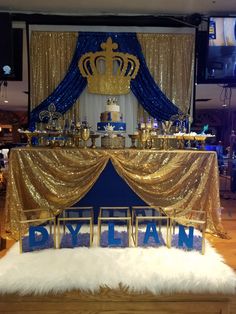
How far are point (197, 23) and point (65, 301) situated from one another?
13.1ft

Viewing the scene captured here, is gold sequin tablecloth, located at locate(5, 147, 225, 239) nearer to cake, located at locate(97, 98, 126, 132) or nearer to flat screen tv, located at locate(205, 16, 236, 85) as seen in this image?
cake, located at locate(97, 98, 126, 132)

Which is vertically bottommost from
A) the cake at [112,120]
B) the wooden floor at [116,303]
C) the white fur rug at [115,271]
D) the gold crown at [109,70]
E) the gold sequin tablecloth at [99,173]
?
the wooden floor at [116,303]

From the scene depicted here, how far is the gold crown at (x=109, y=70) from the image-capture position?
408 cm

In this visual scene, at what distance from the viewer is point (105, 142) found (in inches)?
143

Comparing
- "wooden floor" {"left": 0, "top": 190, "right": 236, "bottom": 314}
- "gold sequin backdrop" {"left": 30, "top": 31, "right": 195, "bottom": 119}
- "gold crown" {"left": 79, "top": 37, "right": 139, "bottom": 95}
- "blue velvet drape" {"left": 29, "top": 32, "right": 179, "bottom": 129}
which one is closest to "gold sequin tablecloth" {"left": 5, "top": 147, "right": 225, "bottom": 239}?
"blue velvet drape" {"left": 29, "top": 32, "right": 179, "bottom": 129}

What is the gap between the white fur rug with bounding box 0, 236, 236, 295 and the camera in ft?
6.76

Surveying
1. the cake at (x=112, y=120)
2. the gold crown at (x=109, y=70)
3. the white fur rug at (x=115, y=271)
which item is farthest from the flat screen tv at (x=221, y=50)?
the white fur rug at (x=115, y=271)

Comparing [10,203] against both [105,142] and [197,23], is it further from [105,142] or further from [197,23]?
[197,23]

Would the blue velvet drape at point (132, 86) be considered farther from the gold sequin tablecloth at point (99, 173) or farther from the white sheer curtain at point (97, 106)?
the gold sequin tablecloth at point (99, 173)

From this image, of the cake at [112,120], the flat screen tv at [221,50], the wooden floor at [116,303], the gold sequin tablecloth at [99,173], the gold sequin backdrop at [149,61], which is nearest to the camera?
the wooden floor at [116,303]

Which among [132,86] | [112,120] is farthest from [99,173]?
[132,86]

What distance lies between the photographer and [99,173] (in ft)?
10.9

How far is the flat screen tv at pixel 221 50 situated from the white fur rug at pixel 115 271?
2563 mm

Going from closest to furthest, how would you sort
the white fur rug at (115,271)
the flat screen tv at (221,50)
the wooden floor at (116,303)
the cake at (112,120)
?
the wooden floor at (116,303) < the white fur rug at (115,271) < the cake at (112,120) < the flat screen tv at (221,50)
